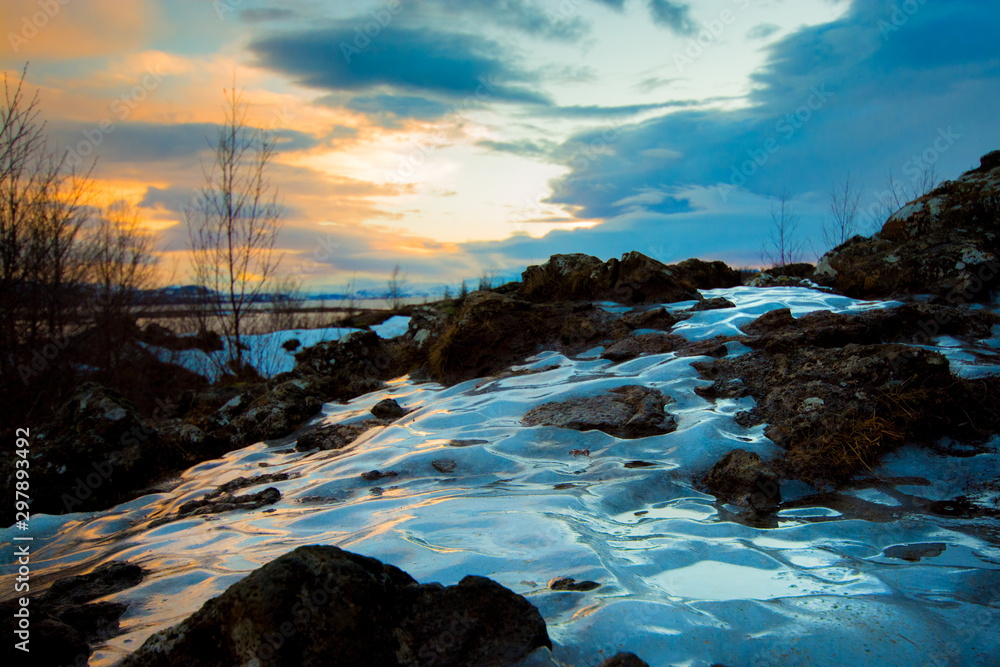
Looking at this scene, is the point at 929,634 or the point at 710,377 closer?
the point at 929,634

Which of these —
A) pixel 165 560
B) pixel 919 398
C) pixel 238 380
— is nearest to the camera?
pixel 165 560

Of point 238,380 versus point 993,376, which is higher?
point 993,376

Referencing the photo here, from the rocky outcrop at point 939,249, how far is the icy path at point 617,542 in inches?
176

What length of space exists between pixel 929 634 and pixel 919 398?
221 centimetres

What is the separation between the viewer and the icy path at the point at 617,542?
1897mm

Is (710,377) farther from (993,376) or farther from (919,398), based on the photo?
(993,376)

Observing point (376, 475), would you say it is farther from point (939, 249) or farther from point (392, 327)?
point (392, 327)

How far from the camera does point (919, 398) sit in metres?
3.60

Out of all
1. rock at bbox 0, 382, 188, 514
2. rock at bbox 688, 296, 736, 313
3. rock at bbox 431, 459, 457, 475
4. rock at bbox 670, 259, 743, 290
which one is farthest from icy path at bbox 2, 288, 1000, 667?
rock at bbox 670, 259, 743, 290

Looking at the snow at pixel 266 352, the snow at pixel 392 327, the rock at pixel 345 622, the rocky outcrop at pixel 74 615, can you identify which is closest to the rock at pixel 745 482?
the rock at pixel 345 622

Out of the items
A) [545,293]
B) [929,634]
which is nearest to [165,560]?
[929,634]

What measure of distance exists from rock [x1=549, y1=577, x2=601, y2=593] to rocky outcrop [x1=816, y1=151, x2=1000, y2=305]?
6884 millimetres

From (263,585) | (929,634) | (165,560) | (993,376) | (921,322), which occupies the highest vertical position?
(921,322)

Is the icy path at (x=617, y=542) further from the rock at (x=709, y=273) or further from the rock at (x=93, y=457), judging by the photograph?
the rock at (x=709, y=273)
